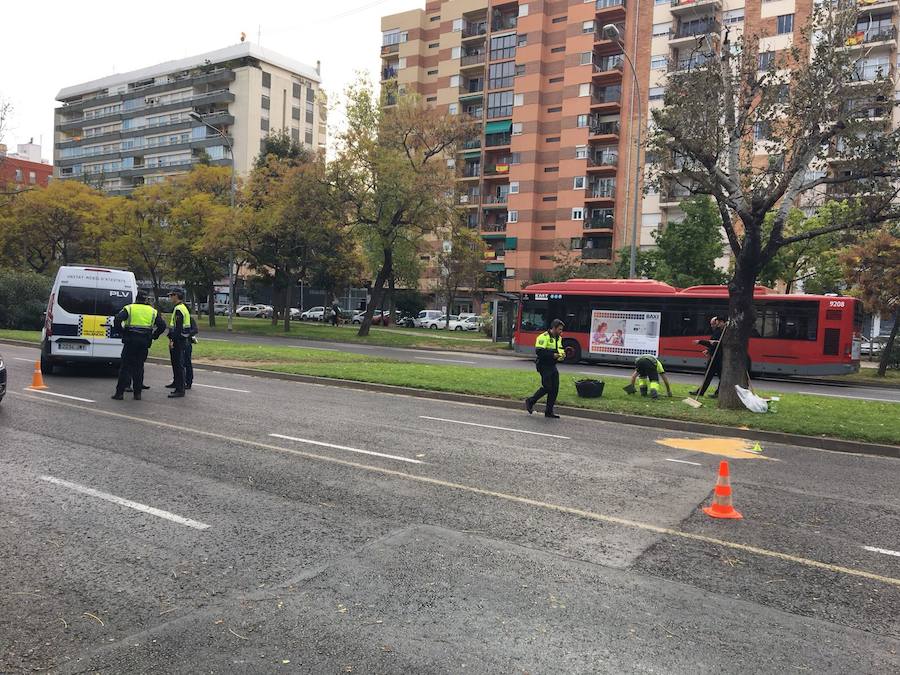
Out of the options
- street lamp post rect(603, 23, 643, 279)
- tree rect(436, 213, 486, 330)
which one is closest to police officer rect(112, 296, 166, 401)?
street lamp post rect(603, 23, 643, 279)

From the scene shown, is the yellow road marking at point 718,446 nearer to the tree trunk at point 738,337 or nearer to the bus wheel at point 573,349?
the tree trunk at point 738,337

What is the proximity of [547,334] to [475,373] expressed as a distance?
6.00 m

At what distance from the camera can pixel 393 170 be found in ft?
108

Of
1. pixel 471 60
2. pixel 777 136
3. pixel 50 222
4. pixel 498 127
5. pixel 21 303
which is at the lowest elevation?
pixel 21 303

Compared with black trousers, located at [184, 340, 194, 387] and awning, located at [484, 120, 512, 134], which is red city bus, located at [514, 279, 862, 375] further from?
awning, located at [484, 120, 512, 134]

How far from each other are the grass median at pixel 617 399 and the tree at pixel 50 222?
29.0 m

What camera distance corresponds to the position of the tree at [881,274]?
78.3 ft

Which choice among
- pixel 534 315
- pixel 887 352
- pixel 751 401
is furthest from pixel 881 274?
pixel 751 401

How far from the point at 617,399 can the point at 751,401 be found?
244 centimetres

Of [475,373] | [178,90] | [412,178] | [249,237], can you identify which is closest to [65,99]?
[178,90]

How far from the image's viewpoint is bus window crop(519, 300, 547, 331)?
2664 cm

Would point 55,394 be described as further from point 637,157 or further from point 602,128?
point 602,128

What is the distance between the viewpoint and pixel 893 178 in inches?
465

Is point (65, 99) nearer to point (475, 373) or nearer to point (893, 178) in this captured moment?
point (475, 373)
